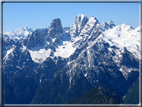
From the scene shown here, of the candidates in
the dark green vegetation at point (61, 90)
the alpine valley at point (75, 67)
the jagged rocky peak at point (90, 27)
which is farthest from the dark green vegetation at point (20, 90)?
the jagged rocky peak at point (90, 27)

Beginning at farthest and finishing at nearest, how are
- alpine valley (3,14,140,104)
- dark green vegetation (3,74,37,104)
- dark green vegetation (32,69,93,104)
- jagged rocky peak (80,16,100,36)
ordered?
1. jagged rocky peak (80,16,100,36)
2. alpine valley (3,14,140,104)
3. dark green vegetation (3,74,37,104)
4. dark green vegetation (32,69,93,104)

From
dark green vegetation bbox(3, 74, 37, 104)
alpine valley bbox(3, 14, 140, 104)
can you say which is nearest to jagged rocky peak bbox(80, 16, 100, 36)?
alpine valley bbox(3, 14, 140, 104)

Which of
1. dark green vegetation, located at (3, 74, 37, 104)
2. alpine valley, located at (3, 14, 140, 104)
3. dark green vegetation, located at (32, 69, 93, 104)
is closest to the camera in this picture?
dark green vegetation, located at (32, 69, 93, 104)

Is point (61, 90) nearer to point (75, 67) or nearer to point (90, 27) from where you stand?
point (75, 67)

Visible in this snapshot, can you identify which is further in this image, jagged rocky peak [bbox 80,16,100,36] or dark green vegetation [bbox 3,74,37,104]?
jagged rocky peak [bbox 80,16,100,36]

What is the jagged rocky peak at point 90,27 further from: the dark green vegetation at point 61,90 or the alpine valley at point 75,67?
the dark green vegetation at point 61,90

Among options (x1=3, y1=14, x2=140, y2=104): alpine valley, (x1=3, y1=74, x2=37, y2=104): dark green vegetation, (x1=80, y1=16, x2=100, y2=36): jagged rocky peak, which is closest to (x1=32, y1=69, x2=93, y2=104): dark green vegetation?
(x1=3, y1=14, x2=140, y2=104): alpine valley

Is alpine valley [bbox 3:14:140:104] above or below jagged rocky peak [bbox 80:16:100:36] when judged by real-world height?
below

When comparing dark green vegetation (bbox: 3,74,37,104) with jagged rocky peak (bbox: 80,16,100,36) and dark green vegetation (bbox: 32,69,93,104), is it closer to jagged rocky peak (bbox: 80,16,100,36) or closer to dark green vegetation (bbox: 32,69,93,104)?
dark green vegetation (bbox: 32,69,93,104)
